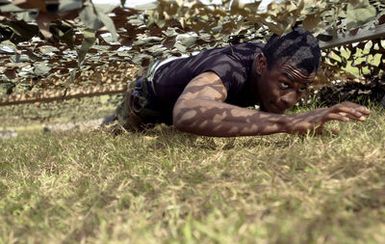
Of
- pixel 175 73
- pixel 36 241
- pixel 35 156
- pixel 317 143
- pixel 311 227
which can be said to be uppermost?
pixel 311 227

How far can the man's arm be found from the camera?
2037 millimetres

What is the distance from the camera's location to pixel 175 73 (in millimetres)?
2775

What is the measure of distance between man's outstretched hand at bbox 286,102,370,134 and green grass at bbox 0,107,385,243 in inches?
2.0

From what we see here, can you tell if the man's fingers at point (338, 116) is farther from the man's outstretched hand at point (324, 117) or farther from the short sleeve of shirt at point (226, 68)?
the short sleeve of shirt at point (226, 68)

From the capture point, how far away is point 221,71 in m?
2.37

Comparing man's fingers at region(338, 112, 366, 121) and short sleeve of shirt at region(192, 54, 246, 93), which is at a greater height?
man's fingers at region(338, 112, 366, 121)

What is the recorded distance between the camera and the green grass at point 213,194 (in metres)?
1.13

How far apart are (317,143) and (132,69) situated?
3657mm

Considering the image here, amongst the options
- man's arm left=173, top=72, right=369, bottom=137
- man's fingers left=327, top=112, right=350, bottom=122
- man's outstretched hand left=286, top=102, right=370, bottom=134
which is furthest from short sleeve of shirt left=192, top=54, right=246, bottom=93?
man's fingers left=327, top=112, right=350, bottom=122

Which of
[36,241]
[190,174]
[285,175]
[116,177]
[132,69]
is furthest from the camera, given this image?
[132,69]

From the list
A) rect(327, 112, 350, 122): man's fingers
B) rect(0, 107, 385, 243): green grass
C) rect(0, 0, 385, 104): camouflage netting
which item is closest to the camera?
Answer: rect(0, 107, 385, 243): green grass

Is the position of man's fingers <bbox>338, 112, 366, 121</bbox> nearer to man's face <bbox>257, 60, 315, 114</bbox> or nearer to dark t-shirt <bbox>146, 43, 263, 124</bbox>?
man's face <bbox>257, 60, 315, 114</bbox>

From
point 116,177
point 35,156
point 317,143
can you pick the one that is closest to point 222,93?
point 317,143

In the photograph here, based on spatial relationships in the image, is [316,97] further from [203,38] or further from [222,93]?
[222,93]
